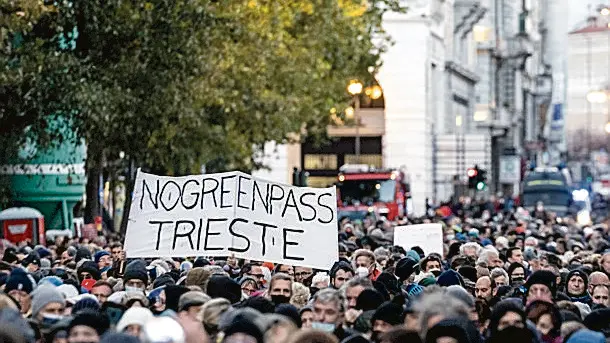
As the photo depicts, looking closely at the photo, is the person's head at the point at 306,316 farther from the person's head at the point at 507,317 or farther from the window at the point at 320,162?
the window at the point at 320,162

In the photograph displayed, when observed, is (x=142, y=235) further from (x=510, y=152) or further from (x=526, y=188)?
(x=510, y=152)

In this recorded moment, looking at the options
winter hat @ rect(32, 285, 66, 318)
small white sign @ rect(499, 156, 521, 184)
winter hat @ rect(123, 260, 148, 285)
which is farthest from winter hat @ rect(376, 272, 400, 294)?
small white sign @ rect(499, 156, 521, 184)

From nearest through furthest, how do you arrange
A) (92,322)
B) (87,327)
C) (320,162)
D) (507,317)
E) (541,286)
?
(87,327) → (92,322) → (507,317) → (541,286) → (320,162)

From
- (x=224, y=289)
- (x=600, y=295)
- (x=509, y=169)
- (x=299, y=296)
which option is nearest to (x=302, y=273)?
(x=600, y=295)

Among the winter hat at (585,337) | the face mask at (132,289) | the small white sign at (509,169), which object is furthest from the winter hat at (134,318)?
the small white sign at (509,169)

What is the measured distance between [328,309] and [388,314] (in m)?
0.43

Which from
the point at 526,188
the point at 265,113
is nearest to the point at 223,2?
the point at 265,113

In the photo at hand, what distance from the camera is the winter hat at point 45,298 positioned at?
14664 millimetres

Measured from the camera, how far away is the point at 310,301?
15.9 metres

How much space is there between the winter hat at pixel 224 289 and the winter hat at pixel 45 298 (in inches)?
73.5

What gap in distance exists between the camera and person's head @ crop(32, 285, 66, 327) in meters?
14.5

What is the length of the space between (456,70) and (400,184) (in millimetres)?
30275

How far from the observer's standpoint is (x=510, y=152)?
294ft

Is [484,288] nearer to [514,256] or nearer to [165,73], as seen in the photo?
[514,256]
